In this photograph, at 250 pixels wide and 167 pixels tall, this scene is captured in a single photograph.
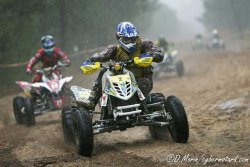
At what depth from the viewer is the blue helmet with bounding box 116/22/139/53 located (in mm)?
8305

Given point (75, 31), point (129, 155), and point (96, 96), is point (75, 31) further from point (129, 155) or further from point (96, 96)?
point (129, 155)

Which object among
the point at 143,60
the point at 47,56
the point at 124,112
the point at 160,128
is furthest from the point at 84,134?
the point at 47,56

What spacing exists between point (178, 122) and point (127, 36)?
164 centimetres

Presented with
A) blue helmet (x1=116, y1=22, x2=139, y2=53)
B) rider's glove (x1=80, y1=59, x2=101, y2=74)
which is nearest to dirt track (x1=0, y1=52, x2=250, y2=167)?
rider's glove (x1=80, y1=59, x2=101, y2=74)

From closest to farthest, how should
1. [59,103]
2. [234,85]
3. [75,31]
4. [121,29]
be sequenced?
[121,29] < [59,103] < [234,85] < [75,31]

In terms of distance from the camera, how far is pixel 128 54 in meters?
8.53

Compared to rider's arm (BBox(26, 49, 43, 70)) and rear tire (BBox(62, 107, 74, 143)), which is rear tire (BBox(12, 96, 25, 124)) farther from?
rear tire (BBox(62, 107, 74, 143))

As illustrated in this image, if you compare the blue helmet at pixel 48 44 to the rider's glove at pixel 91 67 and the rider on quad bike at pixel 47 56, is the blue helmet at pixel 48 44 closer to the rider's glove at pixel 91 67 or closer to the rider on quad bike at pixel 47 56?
the rider on quad bike at pixel 47 56

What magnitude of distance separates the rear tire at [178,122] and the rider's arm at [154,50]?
78 centimetres

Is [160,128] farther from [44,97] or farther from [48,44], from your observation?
[48,44]

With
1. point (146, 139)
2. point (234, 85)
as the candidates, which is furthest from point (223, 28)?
point (146, 139)

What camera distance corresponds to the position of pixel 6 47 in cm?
2031

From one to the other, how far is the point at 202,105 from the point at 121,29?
4.67 meters

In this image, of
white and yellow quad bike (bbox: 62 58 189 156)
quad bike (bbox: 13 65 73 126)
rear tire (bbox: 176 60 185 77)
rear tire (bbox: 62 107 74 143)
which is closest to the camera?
white and yellow quad bike (bbox: 62 58 189 156)
